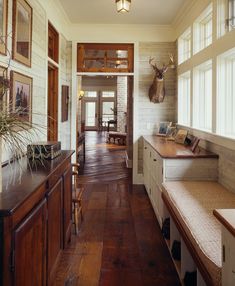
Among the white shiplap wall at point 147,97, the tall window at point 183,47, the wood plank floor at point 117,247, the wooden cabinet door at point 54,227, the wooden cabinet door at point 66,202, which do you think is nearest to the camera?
the wooden cabinet door at point 54,227

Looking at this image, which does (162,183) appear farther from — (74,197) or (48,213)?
(48,213)

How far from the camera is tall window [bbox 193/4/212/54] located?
4.19 meters

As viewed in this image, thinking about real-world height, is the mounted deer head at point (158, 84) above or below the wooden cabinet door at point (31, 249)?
above

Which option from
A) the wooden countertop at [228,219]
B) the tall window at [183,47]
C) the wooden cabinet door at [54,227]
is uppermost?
the tall window at [183,47]

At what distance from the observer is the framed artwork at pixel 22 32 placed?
2.89 m

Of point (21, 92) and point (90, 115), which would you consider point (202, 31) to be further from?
point (90, 115)

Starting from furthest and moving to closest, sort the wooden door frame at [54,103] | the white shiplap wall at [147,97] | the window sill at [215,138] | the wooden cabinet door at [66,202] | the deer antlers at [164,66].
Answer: the white shiplap wall at [147,97]
the deer antlers at [164,66]
the wooden door frame at [54,103]
the window sill at [215,138]
the wooden cabinet door at [66,202]

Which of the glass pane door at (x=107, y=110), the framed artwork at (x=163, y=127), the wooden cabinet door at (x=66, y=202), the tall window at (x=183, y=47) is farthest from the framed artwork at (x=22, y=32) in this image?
the glass pane door at (x=107, y=110)

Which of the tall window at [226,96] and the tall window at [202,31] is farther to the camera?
the tall window at [202,31]

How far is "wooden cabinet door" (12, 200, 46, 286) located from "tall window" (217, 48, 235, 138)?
2.35 m

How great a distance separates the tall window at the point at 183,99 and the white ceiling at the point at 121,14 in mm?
1128

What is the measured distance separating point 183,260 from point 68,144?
3.97m

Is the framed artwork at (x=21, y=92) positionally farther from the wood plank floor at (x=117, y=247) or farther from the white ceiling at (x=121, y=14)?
the white ceiling at (x=121, y=14)

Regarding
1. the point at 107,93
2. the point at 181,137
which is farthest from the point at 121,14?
the point at 107,93
